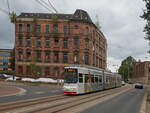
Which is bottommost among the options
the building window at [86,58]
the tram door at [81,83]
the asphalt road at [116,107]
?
the asphalt road at [116,107]

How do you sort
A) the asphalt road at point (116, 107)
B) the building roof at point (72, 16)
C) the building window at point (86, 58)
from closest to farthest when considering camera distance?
the asphalt road at point (116, 107) < the building window at point (86, 58) < the building roof at point (72, 16)

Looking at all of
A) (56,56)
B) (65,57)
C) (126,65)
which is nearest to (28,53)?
(56,56)

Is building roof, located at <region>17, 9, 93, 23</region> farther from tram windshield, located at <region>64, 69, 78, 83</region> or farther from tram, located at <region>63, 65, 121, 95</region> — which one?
tram windshield, located at <region>64, 69, 78, 83</region>

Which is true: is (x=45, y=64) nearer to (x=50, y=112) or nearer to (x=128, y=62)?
(x=50, y=112)

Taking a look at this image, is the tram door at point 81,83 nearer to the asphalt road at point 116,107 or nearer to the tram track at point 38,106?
the asphalt road at point 116,107

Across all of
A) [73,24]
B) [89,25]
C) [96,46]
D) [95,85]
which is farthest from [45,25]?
[95,85]

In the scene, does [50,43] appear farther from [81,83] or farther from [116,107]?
[116,107]

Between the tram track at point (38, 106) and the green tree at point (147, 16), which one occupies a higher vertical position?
the green tree at point (147, 16)

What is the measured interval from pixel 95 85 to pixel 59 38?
28.3 m

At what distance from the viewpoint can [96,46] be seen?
60.3 meters

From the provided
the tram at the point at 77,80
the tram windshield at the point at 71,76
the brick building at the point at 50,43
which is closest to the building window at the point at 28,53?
the brick building at the point at 50,43

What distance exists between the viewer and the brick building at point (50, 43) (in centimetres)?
5222

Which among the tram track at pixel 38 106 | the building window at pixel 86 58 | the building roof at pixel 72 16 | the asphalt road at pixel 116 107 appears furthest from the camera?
the building roof at pixel 72 16

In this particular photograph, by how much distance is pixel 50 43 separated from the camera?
174ft
